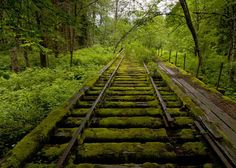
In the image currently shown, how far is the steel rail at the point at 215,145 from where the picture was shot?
325cm

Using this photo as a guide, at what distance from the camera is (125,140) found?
13.6ft

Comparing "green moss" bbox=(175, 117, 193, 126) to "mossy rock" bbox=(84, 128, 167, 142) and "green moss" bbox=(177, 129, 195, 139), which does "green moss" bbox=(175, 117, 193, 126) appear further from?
"mossy rock" bbox=(84, 128, 167, 142)

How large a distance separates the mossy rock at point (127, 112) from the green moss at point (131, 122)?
0.32m

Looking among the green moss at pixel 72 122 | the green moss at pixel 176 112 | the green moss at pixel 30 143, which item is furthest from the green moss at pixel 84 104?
the green moss at pixel 176 112

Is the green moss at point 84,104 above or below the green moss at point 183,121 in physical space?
below

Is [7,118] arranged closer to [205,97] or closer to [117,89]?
[117,89]

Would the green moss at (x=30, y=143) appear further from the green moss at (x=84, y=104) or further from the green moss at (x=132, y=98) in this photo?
the green moss at (x=132, y=98)

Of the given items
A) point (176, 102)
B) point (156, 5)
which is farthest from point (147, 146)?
point (156, 5)

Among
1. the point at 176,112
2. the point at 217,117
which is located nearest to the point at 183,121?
the point at 176,112

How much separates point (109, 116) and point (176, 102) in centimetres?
211

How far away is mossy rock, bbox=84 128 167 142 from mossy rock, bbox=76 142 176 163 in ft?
0.84

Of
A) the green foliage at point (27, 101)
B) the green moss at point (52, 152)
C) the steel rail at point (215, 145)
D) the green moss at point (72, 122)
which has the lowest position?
the green foliage at point (27, 101)

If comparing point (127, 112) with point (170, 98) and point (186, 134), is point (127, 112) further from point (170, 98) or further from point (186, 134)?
point (170, 98)

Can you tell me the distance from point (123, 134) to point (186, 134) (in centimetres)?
115
